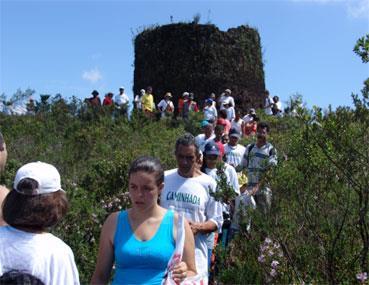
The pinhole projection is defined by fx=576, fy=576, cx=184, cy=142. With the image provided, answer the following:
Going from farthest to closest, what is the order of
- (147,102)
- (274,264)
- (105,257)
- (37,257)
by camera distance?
(147,102) → (274,264) → (105,257) → (37,257)

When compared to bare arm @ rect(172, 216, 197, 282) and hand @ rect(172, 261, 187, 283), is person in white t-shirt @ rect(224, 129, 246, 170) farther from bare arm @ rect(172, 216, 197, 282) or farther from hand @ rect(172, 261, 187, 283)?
hand @ rect(172, 261, 187, 283)

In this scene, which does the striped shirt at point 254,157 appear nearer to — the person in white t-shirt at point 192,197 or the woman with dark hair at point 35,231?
the person in white t-shirt at point 192,197

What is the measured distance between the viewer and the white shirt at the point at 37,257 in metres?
2.34

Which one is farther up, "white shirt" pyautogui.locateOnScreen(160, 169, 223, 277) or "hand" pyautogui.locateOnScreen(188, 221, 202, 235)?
"white shirt" pyautogui.locateOnScreen(160, 169, 223, 277)

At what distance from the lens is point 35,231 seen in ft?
7.97

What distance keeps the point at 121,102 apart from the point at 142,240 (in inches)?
542

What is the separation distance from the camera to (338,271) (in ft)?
14.1

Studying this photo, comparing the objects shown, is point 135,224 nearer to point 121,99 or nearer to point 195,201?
point 195,201

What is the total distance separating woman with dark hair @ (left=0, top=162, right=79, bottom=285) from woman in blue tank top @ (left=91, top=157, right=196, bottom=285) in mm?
540

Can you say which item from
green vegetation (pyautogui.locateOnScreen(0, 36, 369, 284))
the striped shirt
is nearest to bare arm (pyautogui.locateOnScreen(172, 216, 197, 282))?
green vegetation (pyautogui.locateOnScreen(0, 36, 369, 284))

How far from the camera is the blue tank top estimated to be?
2930mm

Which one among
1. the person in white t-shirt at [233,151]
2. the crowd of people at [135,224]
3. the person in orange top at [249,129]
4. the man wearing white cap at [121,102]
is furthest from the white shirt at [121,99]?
the crowd of people at [135,224]

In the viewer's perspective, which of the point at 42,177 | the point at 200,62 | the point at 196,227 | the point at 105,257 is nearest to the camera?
the point at 42,177

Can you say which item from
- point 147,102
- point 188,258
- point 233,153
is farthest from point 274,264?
point 147,102
